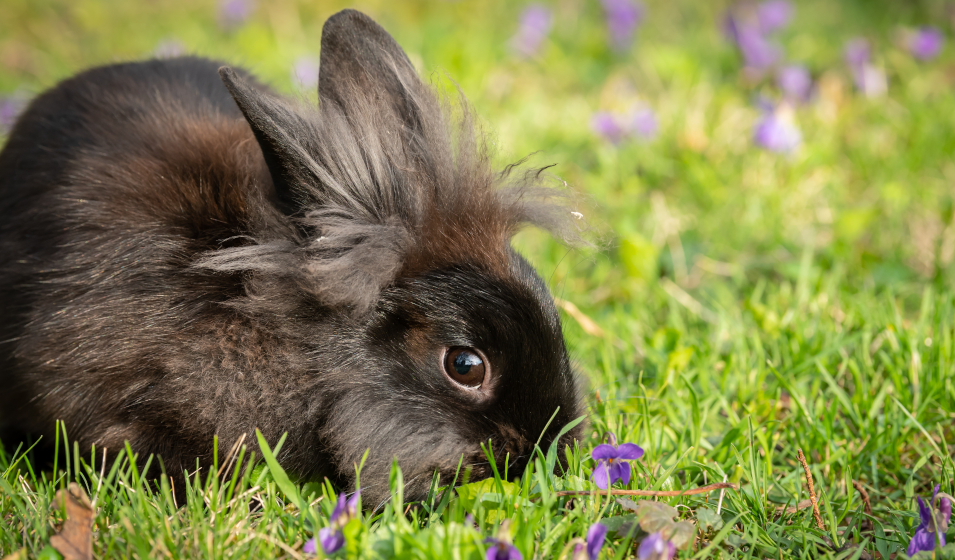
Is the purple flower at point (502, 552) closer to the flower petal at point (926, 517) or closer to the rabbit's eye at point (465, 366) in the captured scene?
the rabbit's eye at point (465, 366)

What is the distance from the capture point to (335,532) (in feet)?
5.78

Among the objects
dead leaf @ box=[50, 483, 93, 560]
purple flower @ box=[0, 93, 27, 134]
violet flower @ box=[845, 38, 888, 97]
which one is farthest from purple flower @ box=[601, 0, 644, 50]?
dead leaf @ box=[50, 483, 93, 560]

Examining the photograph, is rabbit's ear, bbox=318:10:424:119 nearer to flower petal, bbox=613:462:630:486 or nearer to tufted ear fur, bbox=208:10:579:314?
tufted ear fur, bbox=208:10:579:314

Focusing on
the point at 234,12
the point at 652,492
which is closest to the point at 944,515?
the point at 652,492

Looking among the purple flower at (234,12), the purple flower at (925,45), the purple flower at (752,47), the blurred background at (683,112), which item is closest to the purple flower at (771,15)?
the blurred background at (683,112)

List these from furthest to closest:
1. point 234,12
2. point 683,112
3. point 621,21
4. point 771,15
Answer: point 234,12, point 621,21, point 771,15, point 683,112

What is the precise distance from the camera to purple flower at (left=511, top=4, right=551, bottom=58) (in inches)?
242

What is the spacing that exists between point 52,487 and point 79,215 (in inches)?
30.4

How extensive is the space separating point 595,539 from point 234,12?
6025mm

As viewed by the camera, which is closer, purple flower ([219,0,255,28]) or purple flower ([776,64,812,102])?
purple flower ([776,64,812,102])

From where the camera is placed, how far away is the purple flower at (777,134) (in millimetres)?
4430

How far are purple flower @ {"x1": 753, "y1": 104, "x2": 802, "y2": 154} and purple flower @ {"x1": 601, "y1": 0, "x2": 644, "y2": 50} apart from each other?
194cm

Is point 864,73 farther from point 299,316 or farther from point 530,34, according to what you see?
point 299,316

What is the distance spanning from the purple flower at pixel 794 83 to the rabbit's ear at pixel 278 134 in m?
4.03
